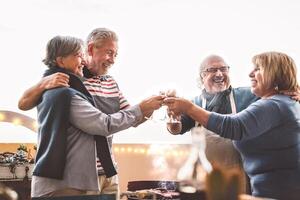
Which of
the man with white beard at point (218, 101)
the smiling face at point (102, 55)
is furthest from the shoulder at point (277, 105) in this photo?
the smiling face at point (102, 55)

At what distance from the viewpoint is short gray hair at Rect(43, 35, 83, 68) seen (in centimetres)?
191

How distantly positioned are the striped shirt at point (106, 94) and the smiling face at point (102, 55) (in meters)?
0.05

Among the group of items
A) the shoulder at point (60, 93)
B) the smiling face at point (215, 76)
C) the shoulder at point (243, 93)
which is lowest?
the shoulder at point (60, 93)

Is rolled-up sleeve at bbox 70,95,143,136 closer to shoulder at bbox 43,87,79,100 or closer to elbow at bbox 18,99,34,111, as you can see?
shoulder at bbox 43,87,79,100

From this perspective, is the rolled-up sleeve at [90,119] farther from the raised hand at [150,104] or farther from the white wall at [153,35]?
the white wall at [153,35]

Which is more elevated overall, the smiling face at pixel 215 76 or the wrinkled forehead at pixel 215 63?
the wrinkled forehead at pixel 215 63

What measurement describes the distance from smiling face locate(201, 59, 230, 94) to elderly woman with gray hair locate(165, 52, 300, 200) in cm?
70

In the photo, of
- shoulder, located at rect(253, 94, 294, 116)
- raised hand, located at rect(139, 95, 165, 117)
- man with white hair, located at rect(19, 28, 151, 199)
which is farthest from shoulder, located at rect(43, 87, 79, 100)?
shoulder, located at rect(253, 94, 294, 116)

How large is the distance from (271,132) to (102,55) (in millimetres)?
864

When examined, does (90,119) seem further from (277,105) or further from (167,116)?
(277,105)

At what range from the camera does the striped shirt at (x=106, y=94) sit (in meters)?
2.08

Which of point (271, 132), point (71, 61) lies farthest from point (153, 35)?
point (271, 132)

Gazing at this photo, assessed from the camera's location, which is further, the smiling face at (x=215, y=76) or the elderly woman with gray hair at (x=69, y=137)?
the smiling face at (x=215, y=76)

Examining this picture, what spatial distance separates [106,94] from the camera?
213 cm
